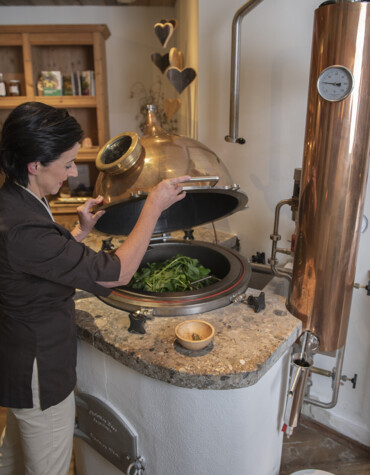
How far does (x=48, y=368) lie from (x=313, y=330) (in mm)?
957

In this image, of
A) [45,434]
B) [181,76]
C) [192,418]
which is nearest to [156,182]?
[192,418]

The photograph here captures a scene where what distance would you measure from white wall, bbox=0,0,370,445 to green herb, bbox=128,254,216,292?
0.59 meters

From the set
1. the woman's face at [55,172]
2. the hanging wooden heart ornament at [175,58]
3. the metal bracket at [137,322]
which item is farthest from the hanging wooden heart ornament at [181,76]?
the metal bracket at [137,322]

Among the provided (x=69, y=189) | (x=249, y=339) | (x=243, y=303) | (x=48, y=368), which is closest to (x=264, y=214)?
(x=243, y=303)

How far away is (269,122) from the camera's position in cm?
197

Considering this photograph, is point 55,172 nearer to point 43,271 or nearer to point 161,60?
point 43,271

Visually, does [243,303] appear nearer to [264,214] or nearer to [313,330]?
[313,330]

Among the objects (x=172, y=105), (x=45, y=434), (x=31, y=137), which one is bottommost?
(x=45, y=434)

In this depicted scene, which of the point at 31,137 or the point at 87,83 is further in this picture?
the point at 87,83

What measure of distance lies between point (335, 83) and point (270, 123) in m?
0.76

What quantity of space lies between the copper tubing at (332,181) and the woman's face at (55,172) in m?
0.81

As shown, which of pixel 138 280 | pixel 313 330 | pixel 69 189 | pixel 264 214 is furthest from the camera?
pixel 69 189

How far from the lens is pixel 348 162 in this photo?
1.26m

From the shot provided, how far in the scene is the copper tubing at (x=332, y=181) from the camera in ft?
3.89
